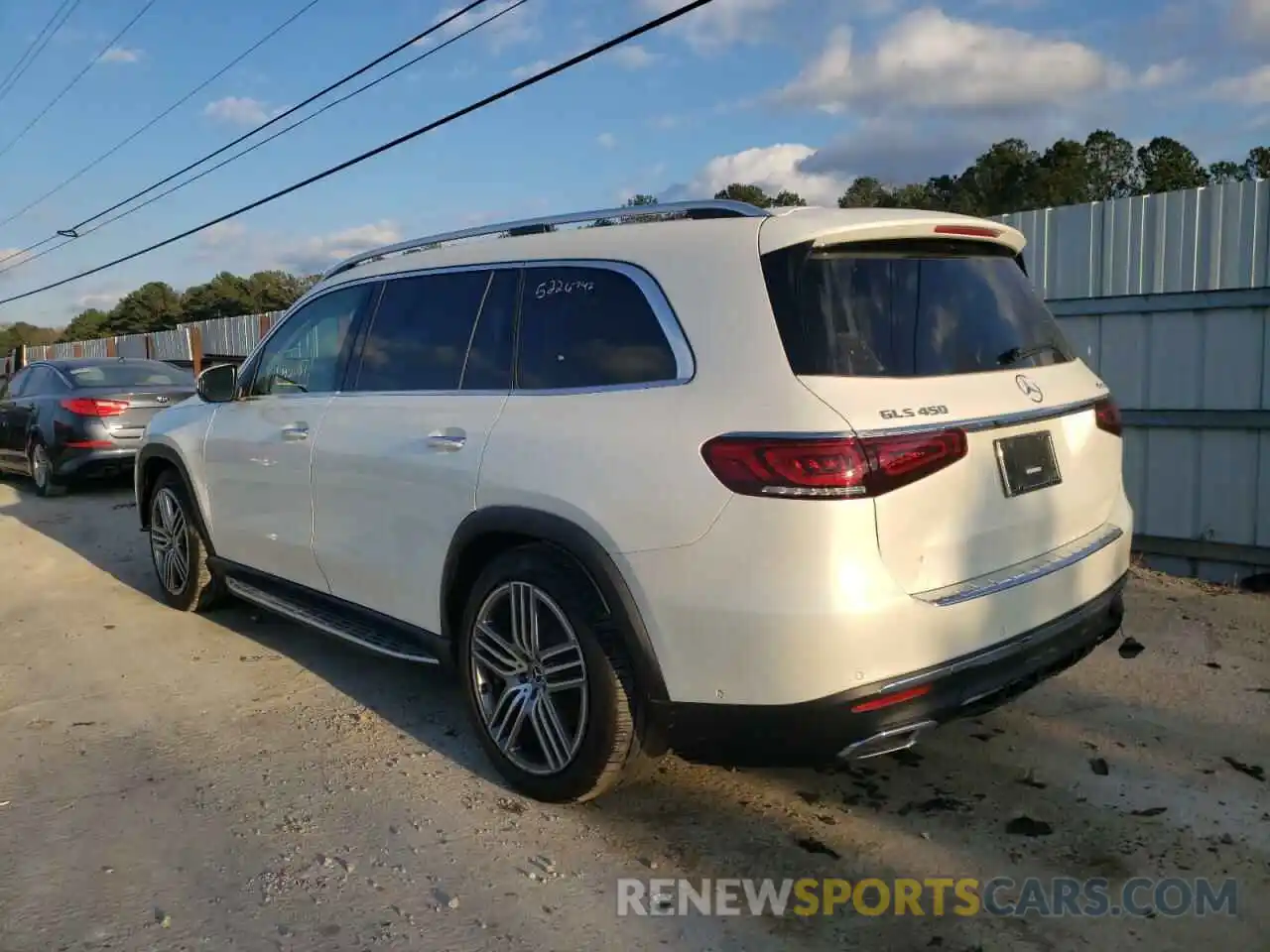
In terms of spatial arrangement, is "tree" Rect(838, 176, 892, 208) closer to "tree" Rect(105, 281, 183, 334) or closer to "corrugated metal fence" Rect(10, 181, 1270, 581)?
"corrugated metal fence" Rect(10, 181, 1270, 581)

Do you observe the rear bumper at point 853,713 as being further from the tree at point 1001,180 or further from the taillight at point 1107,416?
the tree at point 1001,180

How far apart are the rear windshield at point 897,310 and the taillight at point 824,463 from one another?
232 millimetres

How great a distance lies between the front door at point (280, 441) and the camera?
4.57 metres

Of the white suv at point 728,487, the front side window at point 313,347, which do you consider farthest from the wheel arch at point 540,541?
the front side window at point 313,347

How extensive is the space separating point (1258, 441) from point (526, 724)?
4958 millimetres

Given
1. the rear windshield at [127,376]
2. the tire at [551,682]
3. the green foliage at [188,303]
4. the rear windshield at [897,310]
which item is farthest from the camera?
→ the green foliage at [188,303]

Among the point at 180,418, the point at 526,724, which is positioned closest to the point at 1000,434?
the point at 526,724

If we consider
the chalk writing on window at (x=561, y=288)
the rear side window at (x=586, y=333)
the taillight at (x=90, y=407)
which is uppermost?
the chalk writing on window at (x=561, y=288)

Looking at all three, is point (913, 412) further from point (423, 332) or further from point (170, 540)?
point (170, 540)

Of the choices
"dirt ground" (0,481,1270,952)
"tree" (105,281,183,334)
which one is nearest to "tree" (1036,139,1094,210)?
"dirt ground" (0,481,1270,952)

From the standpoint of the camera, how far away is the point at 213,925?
9.25 ft

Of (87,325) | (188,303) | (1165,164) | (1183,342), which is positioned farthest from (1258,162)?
(87,325)

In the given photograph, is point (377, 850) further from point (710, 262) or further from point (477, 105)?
point (477, 105)

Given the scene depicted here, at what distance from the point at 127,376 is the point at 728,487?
10184 mm
